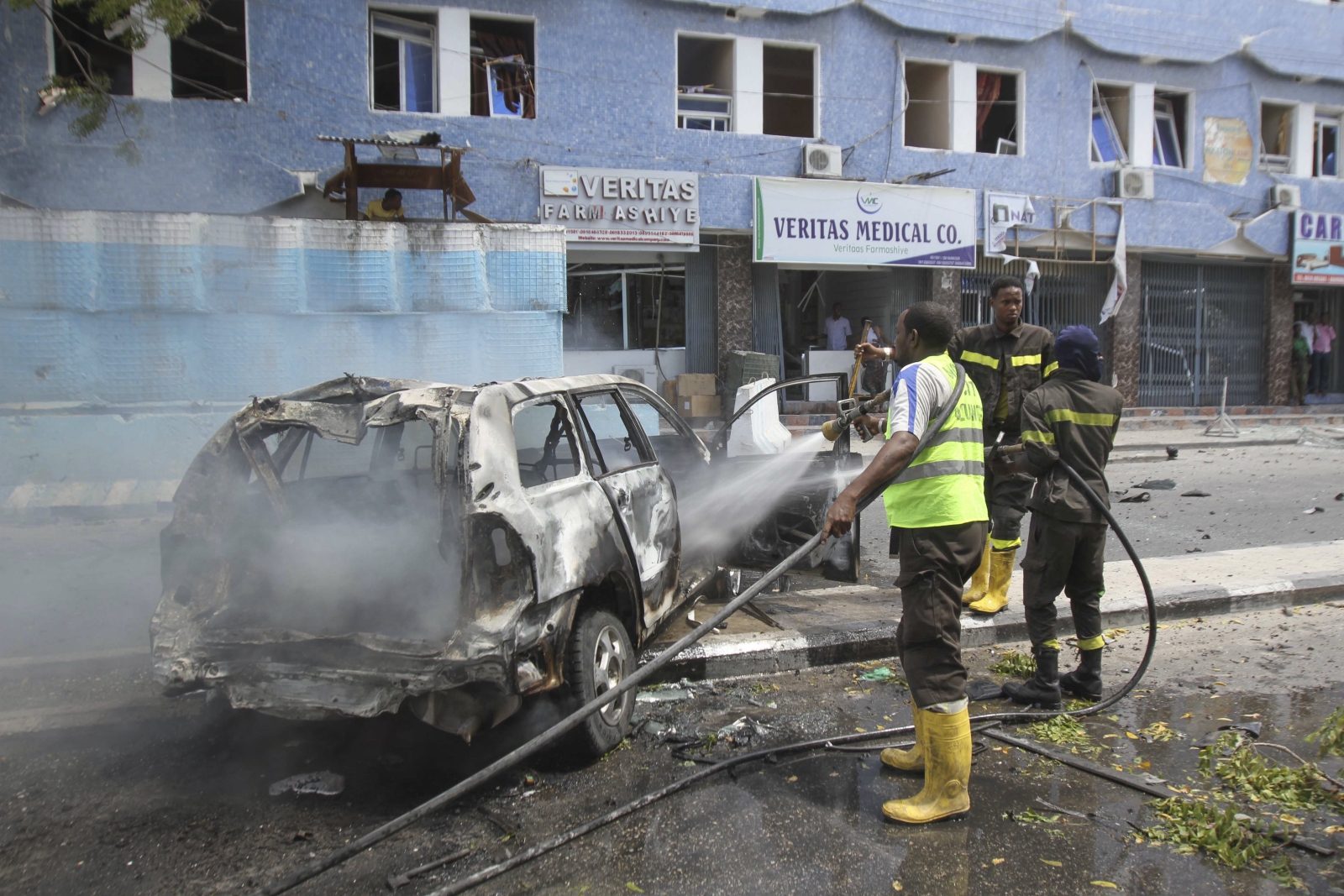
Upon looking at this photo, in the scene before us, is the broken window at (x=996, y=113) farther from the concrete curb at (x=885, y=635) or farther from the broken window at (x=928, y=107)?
the concrete curb at (x=885, y=635)

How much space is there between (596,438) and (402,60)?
10.8 meters

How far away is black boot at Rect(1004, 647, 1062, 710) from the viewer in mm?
4082

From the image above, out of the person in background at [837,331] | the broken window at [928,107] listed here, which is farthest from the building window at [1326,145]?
the person in background at [837,331]

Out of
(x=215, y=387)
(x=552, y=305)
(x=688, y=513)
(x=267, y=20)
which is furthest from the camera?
(x=267, y=20)

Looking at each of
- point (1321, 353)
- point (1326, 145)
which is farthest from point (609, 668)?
point (1326, 145)

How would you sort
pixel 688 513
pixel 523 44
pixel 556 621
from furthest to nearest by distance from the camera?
1. pixel 523 44
2. pixel 688 513
3. pixel 556 621

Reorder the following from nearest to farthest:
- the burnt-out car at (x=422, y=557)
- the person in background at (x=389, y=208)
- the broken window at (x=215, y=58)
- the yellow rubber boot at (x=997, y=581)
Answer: the burnt-out car at (x=422, y=557)
the yellow rubber boot at (x=997, y=581)
the person in background at (x=389, y=208)
the broken window at (x=215, y=58)

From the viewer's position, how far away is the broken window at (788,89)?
1548 cm

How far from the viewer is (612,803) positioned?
325 cm

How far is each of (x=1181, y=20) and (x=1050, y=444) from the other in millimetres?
16953

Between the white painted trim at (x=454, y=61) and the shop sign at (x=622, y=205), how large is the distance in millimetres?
1487

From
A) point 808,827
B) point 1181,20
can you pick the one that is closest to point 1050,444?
point 808,827

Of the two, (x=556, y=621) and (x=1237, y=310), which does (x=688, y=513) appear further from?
(x=1237, y=310)

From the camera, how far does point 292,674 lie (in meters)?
3.21
